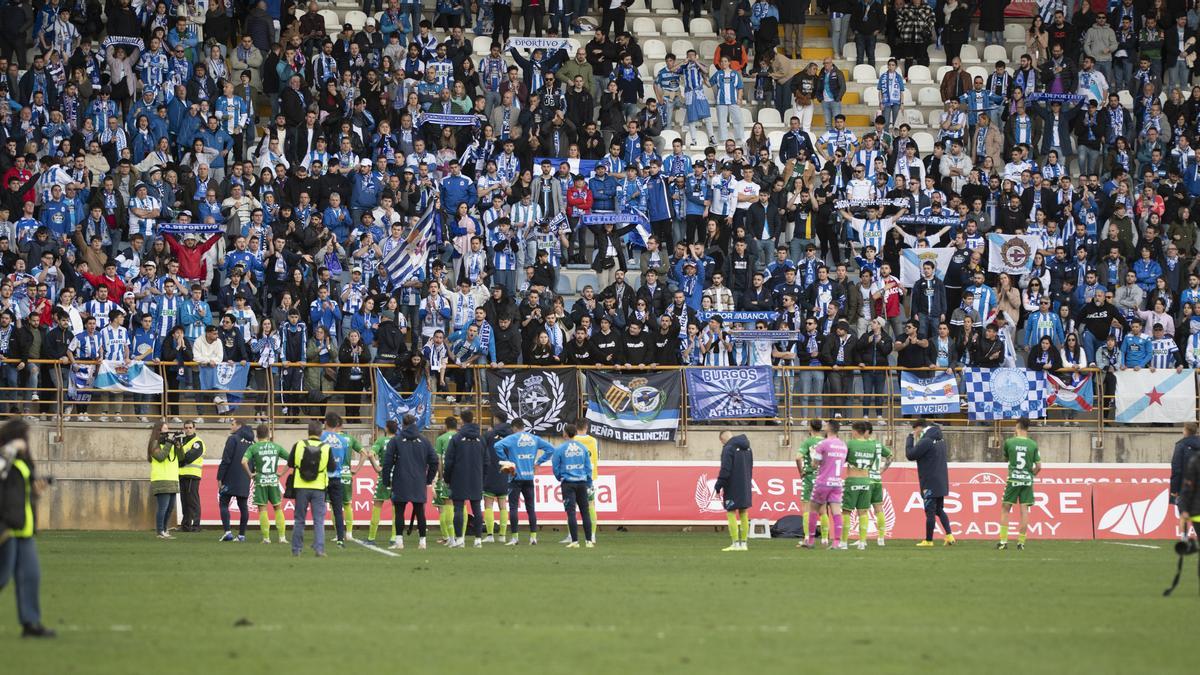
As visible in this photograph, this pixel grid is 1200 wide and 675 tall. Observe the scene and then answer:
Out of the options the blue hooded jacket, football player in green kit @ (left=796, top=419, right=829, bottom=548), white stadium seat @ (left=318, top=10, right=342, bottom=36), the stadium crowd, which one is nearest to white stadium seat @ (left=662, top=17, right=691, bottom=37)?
the stadium crowd

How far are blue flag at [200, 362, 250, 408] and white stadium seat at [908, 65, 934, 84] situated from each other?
751 inches

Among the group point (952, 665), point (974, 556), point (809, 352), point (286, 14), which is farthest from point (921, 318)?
point (952, 665)

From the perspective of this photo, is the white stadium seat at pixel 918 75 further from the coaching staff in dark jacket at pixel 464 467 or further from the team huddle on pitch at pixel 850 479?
the coaching staff in dark jacket at pixel 464 467

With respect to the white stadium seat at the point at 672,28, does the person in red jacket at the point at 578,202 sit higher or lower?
lower

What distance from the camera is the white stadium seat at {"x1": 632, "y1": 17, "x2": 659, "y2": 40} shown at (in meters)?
41.2

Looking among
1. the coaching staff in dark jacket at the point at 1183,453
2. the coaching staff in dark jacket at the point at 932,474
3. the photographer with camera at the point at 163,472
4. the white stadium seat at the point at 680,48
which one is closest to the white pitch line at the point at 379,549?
the photographer with camera at the point at 163,472

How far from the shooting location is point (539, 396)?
30.7m

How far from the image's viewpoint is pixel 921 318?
32938 mm

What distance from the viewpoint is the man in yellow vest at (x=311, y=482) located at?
22516 millimetres

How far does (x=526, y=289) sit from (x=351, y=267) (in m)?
3.37

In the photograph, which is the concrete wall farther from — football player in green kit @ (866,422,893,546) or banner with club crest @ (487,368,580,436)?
football player in green kit @ (866,422,893,546)

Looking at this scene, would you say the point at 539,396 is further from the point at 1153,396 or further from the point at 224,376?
the point at 1153,396

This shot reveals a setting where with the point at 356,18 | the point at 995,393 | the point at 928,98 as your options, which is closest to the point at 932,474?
the point at 995,393

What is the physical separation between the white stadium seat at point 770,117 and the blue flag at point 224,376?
14.9 meters
